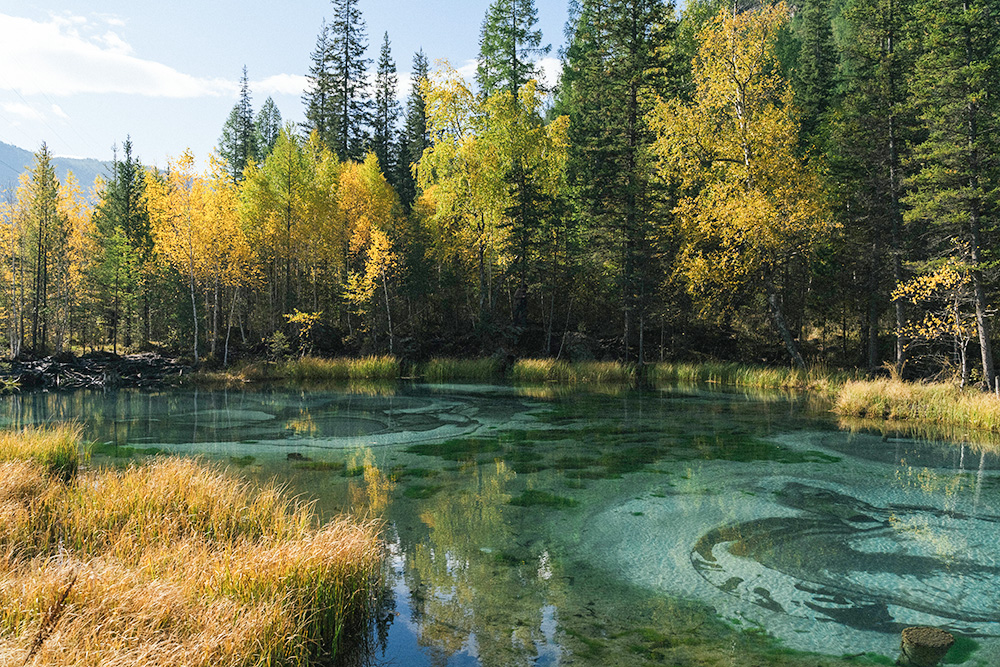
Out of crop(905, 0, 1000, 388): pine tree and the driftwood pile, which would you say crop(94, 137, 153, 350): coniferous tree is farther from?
crop(905, 0, 1000, 388): pine tree

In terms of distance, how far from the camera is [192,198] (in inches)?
1065

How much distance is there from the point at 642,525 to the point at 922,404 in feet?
40.0

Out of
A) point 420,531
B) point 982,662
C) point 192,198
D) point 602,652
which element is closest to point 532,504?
point 420,531

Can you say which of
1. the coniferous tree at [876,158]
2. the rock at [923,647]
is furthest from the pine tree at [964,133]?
the rock at [923,647]

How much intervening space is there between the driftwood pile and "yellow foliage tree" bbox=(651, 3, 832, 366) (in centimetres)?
2188

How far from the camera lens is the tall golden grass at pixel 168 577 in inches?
137

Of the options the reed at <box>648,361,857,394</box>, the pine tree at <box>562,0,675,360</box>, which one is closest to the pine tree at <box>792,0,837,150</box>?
the pine tree at <box>562,0,675,360</box>

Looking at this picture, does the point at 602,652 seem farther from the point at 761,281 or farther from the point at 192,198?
the point at 192,198

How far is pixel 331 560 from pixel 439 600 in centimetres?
124

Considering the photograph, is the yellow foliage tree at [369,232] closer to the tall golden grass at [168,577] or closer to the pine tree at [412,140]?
the pine tree at [412,140]

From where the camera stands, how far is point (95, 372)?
24.8 metres

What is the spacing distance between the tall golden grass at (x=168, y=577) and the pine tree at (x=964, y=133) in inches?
764

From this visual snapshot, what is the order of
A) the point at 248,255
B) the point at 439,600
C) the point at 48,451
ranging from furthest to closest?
1. the point at 248,255
2. the point at 48,451
3. the point at 439,600

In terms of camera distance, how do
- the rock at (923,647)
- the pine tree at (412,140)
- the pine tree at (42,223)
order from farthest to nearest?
the pine tree at (412,140) < the pine tree at (42,223) < the rock at (923,647)
